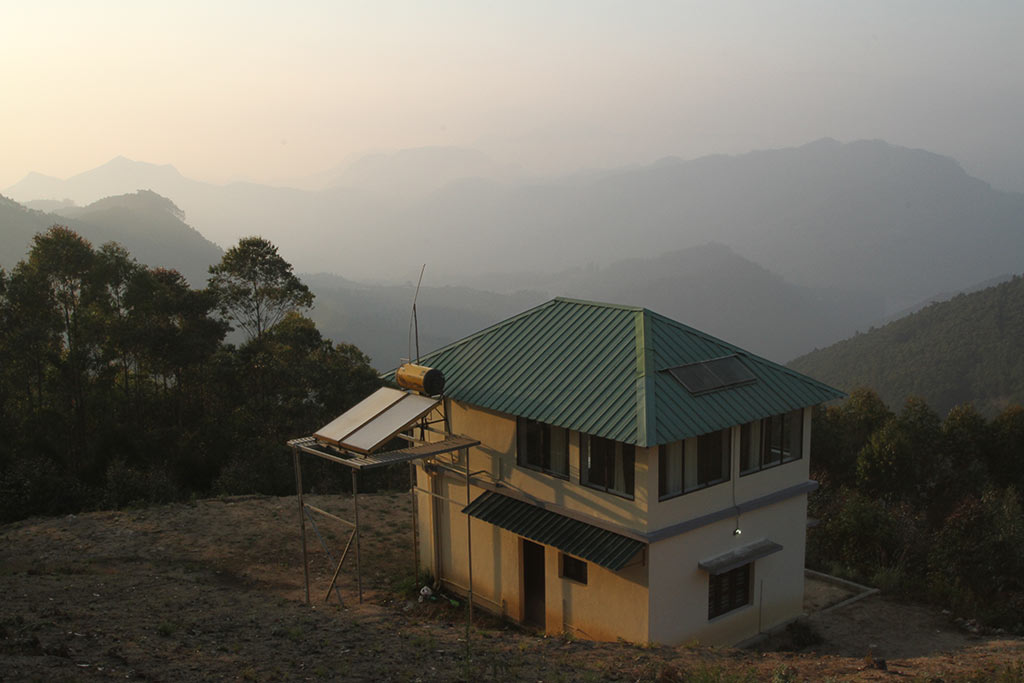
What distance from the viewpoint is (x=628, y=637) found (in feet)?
48.3

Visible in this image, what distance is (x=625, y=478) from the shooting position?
14734 millimetres

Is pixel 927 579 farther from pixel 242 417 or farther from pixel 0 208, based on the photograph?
pixel 0 208

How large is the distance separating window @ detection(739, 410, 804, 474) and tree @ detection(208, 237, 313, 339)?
2854 centimetres

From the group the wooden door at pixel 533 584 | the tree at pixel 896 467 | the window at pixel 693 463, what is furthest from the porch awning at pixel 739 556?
the tree at pixel 896 467

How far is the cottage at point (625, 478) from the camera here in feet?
47.6

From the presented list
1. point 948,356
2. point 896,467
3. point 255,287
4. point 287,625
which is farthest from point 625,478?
point 948,356

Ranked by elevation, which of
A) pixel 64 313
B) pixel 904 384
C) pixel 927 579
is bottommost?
pixel 904 384

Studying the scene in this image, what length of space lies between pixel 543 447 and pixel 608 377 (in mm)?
2163

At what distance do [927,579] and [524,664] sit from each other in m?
A: 13.3

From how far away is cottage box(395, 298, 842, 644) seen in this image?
14.5m

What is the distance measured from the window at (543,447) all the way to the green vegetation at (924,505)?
9832 mm

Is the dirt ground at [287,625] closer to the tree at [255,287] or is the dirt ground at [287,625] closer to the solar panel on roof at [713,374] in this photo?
the solar panel on roof at [713,374]

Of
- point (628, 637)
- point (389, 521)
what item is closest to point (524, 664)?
point (628, 637)

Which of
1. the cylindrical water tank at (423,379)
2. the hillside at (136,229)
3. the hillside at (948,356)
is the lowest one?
the hillside at (948,356)
